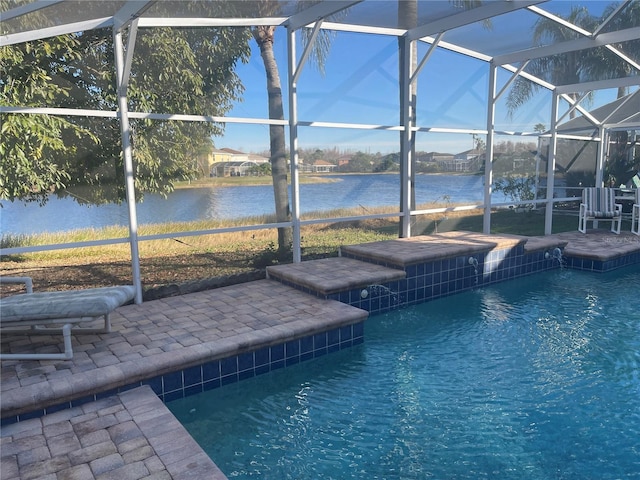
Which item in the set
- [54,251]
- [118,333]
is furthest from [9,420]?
[54,251]

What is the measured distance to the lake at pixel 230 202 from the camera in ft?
16.6

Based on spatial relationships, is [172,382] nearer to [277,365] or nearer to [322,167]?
[277,365]

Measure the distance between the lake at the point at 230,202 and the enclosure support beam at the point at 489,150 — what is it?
149mm

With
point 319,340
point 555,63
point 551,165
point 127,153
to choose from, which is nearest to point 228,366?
point 319,340

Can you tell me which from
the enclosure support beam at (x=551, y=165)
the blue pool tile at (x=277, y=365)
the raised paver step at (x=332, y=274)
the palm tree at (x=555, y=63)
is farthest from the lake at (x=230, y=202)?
the blue pool tile at (x=277, y=365)

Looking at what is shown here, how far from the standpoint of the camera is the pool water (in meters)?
2.97

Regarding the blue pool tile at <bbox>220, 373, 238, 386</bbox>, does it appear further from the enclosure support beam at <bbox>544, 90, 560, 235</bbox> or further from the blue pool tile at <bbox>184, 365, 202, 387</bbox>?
the enclosure support beam at <bbox>544, 90, 560, 235</bbox>

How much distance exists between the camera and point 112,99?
17.7ft

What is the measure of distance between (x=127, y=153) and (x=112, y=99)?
27.4 inches

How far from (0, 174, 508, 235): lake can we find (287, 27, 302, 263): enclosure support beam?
0.78 feet

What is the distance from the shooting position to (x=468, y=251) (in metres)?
7.14

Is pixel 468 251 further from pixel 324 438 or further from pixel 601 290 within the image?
pixel 324 438

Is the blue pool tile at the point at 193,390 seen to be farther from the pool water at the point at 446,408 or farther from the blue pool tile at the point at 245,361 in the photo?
the blue pool tile at the point at 245,361

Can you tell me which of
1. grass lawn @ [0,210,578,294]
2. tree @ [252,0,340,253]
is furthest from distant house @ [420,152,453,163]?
tree @ [252,0,340,253]
